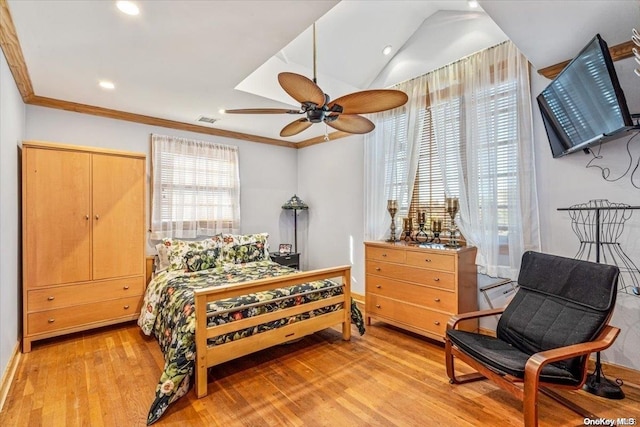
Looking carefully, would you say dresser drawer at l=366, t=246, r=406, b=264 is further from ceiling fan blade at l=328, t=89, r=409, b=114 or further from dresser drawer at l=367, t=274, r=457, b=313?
ceiling fan blade at l=328, t=89, r=409, b=114

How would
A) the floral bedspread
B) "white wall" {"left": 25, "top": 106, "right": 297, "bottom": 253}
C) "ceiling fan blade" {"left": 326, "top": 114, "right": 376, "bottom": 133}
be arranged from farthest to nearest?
1. "white wall" {"left": 25, "top": 106, "right": 297, "bottom": 253}
2. "ceiling fan blade" {"left": 326, "top": 114, "right": 376, "bottom": 133}
3. the floral bedspread

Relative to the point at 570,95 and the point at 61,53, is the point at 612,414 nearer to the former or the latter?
the point at 570,95

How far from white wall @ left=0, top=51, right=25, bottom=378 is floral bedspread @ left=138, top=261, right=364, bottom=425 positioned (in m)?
1.04

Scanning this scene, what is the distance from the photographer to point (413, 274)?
313 cm

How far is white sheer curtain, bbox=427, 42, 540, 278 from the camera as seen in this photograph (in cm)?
272

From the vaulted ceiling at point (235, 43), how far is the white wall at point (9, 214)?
12.5 inches

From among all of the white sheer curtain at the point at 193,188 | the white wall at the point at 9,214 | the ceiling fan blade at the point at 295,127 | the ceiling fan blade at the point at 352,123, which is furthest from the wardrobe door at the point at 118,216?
the ceiling fan blade at the point at 352,123

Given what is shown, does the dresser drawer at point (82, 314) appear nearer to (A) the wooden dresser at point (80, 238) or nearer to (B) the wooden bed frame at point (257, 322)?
(A) the wooden dresser at point (80, 238)

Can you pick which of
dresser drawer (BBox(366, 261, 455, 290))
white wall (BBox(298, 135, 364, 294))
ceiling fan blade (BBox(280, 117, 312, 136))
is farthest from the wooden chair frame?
white wall (BBox(298, 135, 364, 294))

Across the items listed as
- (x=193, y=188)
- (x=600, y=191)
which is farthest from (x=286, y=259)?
(x=600, y=191)

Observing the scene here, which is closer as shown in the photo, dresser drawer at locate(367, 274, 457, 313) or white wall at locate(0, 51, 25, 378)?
white wall at locate(0, 51, 25, 378)

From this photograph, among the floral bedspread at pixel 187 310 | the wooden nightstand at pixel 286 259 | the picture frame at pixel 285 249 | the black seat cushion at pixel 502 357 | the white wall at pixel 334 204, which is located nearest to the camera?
the black seat cushion at pixel 502 357

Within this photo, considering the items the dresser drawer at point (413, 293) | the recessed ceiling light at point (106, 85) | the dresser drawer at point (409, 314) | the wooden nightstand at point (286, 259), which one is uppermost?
the recessed ceiling light at point (106, 85)

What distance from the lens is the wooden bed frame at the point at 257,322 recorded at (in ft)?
7.25
